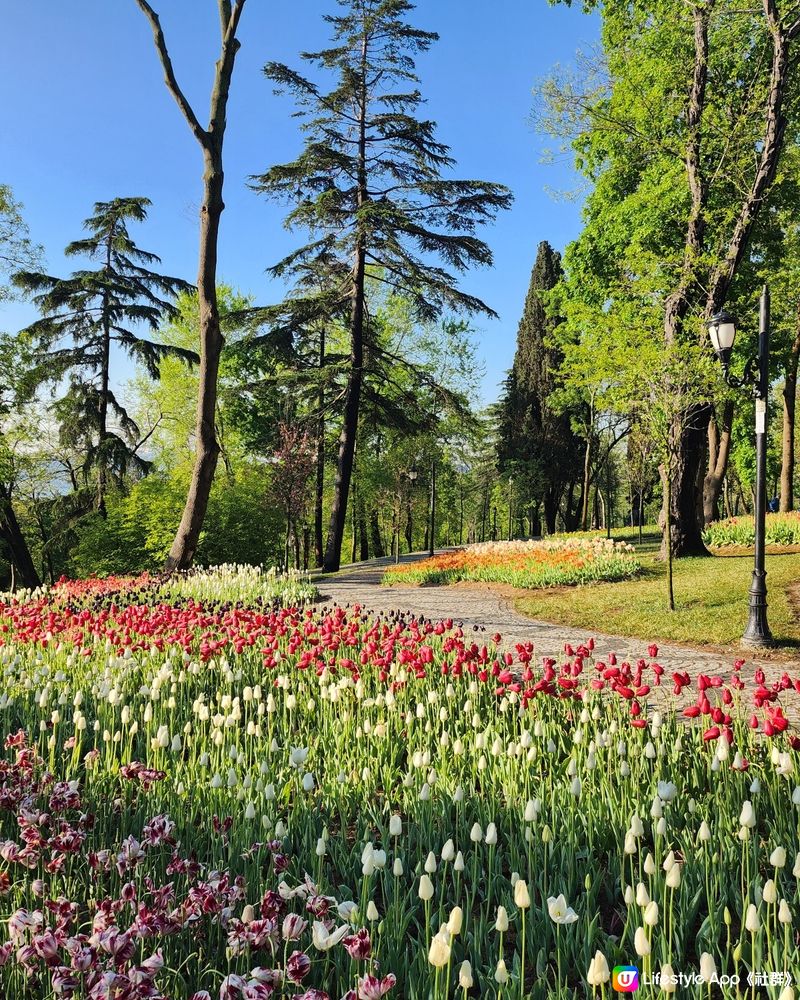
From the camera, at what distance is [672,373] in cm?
1053

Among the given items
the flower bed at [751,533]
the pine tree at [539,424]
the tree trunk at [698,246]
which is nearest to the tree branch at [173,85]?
the tree trunk at [698,246]

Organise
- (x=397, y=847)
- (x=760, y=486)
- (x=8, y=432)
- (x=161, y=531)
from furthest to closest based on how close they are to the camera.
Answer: (x=8, y=432) < (x=161, y=531) < (x=760, y=486) < (x=397, y=847)

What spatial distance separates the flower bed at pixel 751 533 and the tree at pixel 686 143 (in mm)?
1963

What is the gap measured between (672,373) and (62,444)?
20684mm

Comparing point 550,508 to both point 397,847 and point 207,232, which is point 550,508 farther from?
point 397,847

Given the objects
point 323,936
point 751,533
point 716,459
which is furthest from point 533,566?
point 323,936

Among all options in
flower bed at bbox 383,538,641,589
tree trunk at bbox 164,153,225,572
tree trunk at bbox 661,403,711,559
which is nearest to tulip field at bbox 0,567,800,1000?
tree trunk at bbox 164,153,225,572

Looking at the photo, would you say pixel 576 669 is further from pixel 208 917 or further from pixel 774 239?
pixel 774 239

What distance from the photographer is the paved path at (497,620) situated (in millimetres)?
7199

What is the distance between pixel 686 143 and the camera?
49.5 ft

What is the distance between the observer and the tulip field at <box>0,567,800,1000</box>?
1908 millimetres

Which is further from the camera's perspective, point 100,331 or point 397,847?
point 100,331

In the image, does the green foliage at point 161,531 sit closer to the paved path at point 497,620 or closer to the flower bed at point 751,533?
the paved path at point 497,620

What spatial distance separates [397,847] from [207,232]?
1188cm
